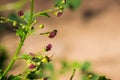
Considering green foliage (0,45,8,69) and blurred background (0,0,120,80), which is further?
blurred background (0,0,120,80)

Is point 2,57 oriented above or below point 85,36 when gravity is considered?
below

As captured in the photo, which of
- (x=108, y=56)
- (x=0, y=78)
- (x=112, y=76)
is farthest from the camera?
(x=108, y=56)

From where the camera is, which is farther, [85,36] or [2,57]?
[85,36]

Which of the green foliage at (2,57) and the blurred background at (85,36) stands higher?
the blurred background at (85,36)

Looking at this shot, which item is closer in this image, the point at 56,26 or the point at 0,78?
the point at 0,78

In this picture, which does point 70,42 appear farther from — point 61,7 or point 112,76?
point 61,7

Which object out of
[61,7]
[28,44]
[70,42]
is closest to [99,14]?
[70,42]

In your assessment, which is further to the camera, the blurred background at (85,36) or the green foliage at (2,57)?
the blurred background at (85,36)

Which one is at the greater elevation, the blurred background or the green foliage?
the blurred background
